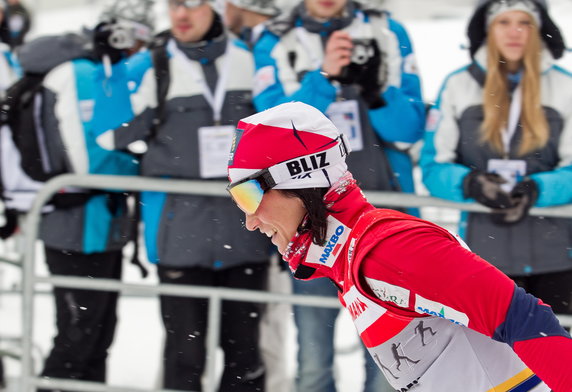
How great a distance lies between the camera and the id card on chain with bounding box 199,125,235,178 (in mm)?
4242

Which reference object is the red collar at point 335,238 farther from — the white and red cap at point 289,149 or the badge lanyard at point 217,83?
the badge lanyard at point 217,83

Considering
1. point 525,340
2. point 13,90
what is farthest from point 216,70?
point 525,340

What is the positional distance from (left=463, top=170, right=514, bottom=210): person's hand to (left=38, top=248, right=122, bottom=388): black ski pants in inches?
75.5

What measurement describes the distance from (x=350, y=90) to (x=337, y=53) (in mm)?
210

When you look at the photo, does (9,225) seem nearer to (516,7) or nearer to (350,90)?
(350,90)

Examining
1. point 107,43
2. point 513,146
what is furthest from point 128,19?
point 513,146

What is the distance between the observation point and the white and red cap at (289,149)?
2.35 metres

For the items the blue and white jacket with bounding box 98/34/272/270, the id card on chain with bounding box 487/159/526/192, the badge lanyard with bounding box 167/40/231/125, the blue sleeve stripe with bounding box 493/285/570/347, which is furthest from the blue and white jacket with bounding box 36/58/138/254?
the blue sleeve stripe with bounding box 493/285/570/347

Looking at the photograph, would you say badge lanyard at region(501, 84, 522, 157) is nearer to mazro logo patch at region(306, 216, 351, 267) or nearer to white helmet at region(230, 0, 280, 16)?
white helmet at region(230, 0, 280, 16)

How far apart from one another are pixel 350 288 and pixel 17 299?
624 cm

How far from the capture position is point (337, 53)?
13.4 ft

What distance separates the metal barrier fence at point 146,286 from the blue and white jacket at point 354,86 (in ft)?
0.78

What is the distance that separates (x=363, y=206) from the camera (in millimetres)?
2441

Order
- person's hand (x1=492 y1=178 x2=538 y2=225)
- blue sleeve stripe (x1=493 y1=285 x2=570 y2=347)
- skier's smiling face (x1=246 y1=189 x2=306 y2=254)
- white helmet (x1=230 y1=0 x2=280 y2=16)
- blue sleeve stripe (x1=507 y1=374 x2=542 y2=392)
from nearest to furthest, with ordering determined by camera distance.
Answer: blue sleeve stripe (x1=493 y1=285 x2=570 y2=347)
blue sleeve stripe (x1=507 y1=374 x2=542 y2=392)
skier's smiling face (x1=246 y1=189 x2=306 y2=254)
person's hand (x1=492 y1=178 x2=538 y2=225)
white helmet (x1=230 y1=0 x2=280 y2=16)
